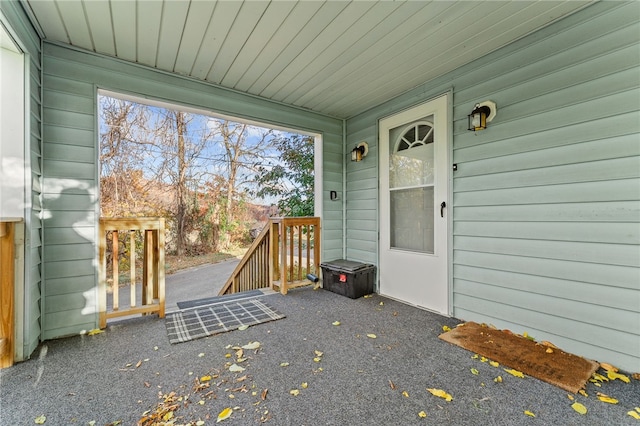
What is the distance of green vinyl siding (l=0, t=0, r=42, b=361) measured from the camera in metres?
1.83

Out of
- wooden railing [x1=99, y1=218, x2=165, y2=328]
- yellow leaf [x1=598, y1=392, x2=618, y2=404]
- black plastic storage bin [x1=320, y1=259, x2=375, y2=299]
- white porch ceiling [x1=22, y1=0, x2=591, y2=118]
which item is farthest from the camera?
black plastic storage bin [x1=320, y1=259, x2=375, y2=299]

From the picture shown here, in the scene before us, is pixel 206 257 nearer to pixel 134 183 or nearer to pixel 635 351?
pixel 134 183

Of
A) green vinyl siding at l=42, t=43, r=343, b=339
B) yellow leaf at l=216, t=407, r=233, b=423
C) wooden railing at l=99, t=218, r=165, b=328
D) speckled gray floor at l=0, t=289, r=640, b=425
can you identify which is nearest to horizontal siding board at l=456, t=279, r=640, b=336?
speckled gray floor at l=0, t=289, r=640, b=425

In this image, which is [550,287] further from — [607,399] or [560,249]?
[607,399]

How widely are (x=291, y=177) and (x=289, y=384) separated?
4.71 metres

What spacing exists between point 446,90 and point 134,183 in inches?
239

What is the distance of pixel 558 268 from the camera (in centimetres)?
200

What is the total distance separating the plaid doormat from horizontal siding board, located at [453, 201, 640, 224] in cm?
213

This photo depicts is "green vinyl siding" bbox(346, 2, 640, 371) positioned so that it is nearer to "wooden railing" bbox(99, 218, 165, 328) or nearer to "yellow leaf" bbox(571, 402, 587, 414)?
"yellow leaf" bbox(571, 402, 587, 414)

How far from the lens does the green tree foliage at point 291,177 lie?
5477mm

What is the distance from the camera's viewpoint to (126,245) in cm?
529

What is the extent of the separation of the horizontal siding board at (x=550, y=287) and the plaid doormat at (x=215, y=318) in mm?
1857

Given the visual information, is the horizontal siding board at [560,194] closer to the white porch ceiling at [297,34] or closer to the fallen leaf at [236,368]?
the white porch ceiling at [297,34]

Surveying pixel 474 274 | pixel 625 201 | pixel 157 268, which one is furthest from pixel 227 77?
pixel 625 201
